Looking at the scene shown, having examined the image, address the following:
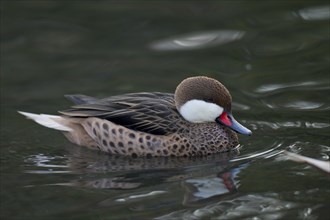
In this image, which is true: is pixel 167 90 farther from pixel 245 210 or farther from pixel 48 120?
pixel 245 210

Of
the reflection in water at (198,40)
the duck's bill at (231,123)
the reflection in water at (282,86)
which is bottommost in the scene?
the duck's bill at (231,123)

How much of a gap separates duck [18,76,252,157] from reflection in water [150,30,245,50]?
10.2 ft

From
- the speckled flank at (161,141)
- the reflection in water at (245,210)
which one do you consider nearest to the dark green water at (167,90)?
the reflection in water at (245,210)

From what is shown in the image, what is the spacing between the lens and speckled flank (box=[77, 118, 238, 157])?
948 centimetres

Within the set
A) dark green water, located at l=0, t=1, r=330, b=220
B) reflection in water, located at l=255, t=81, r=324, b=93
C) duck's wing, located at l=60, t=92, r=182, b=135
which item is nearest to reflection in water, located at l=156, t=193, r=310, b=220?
dark green water, located at l=0, t=1, r=330, b=220

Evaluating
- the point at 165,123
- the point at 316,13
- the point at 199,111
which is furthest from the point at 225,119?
the point at 316,13

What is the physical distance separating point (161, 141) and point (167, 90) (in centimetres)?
202

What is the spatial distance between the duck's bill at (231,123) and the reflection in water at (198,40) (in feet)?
11.1

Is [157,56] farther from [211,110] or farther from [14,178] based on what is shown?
[14,178]

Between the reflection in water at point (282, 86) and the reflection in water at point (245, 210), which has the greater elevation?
the reflection in water at point (282, 86)

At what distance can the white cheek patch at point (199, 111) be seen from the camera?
9.56 meters

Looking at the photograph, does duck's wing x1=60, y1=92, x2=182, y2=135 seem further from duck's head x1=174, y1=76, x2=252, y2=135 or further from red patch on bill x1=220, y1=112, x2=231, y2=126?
red patch on bill x1=220, y1=112, x2=231, y2=126

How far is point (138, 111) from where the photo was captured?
9.68 m

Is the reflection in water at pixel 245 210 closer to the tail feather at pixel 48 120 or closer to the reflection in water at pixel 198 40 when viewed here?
the tail feather at pixel 48 120
